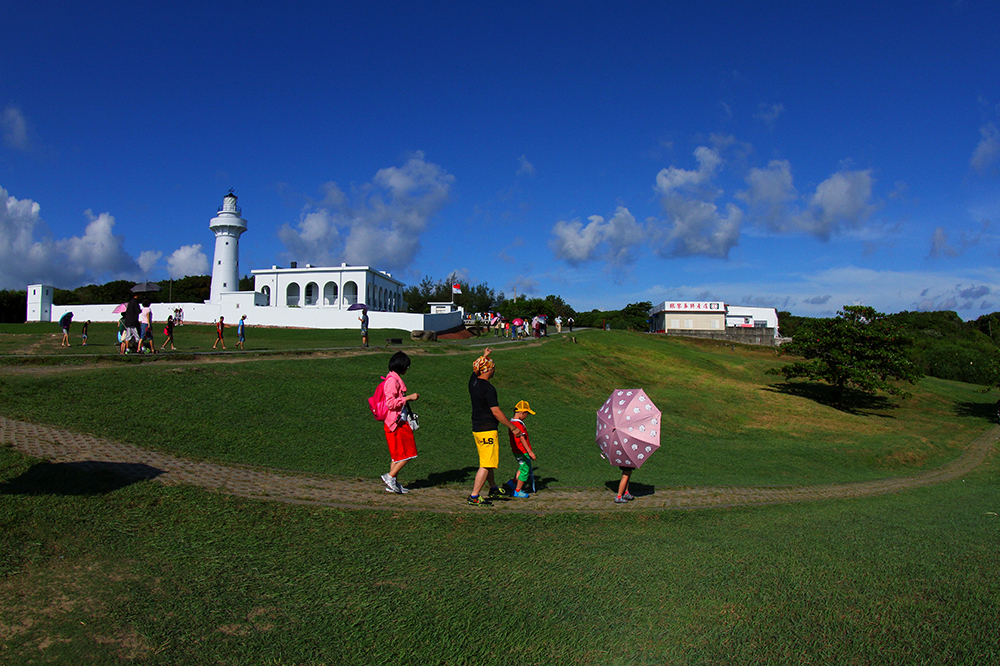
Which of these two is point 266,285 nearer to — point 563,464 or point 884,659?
point 563,464

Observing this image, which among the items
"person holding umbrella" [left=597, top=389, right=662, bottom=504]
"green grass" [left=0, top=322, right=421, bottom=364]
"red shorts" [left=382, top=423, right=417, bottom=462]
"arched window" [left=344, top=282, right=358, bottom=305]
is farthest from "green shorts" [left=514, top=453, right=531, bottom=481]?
"arched window" [left=344, top=282, right=358, bottom=305]

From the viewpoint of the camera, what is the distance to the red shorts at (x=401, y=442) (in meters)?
7.04

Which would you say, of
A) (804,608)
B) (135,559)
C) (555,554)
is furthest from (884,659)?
(135,559)

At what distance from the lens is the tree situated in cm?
2659

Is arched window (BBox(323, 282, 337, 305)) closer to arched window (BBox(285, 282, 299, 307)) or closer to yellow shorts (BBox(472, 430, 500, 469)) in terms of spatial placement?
arched window (BBox(285, 282, 299, 307))

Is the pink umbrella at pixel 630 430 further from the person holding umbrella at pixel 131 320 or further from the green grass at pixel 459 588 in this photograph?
the person holding umbrella at pixel 131 320

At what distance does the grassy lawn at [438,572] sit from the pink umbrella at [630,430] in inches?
31.4

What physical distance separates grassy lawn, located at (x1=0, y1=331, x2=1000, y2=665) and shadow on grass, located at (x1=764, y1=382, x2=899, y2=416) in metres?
19.2

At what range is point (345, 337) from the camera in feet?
106

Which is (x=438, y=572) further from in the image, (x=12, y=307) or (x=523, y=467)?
(x=12, y=307)

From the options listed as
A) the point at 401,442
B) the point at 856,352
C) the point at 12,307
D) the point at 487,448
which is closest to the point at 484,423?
the point at 487,448

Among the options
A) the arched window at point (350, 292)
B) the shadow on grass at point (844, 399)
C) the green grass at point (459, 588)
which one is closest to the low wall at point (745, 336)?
the shadow on grass at point (844, 399)

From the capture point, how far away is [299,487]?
24.1 feet

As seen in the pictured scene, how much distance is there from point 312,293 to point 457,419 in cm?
4343
